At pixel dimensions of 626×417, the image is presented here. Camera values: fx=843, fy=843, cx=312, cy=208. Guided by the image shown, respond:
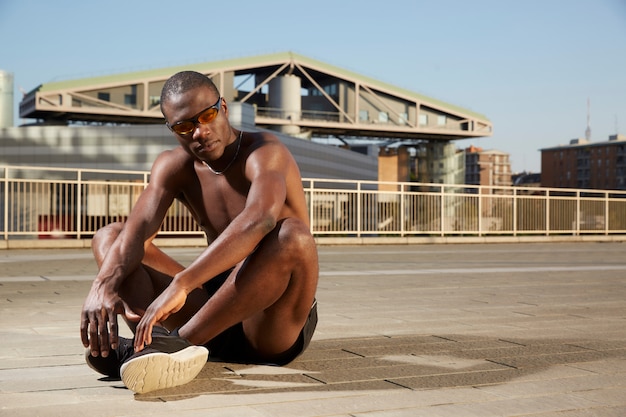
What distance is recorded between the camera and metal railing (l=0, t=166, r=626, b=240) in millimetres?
15766

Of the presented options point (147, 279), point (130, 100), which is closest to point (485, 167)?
point (130, 100)

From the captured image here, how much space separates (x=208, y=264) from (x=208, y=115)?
1.76 feet

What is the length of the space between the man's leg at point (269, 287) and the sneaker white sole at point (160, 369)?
190 mm

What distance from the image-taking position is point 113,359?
293 cm

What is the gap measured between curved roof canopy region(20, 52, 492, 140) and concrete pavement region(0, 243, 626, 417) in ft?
208

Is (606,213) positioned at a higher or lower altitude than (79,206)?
lower

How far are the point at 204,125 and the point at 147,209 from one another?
418mm

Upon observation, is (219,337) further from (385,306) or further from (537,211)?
(537,211)

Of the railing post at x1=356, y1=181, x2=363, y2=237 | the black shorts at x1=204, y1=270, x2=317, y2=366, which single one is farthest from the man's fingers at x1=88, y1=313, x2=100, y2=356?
the railing post at x1=356, y1=181, x2=363, y2=237

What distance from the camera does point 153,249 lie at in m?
3.24

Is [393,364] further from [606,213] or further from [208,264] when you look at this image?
[606,213]

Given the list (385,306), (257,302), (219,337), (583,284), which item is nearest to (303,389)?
(257,302)

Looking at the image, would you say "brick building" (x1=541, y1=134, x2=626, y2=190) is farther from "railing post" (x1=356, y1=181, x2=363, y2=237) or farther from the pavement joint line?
the pavement joint line

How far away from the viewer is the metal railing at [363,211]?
1577 cm
